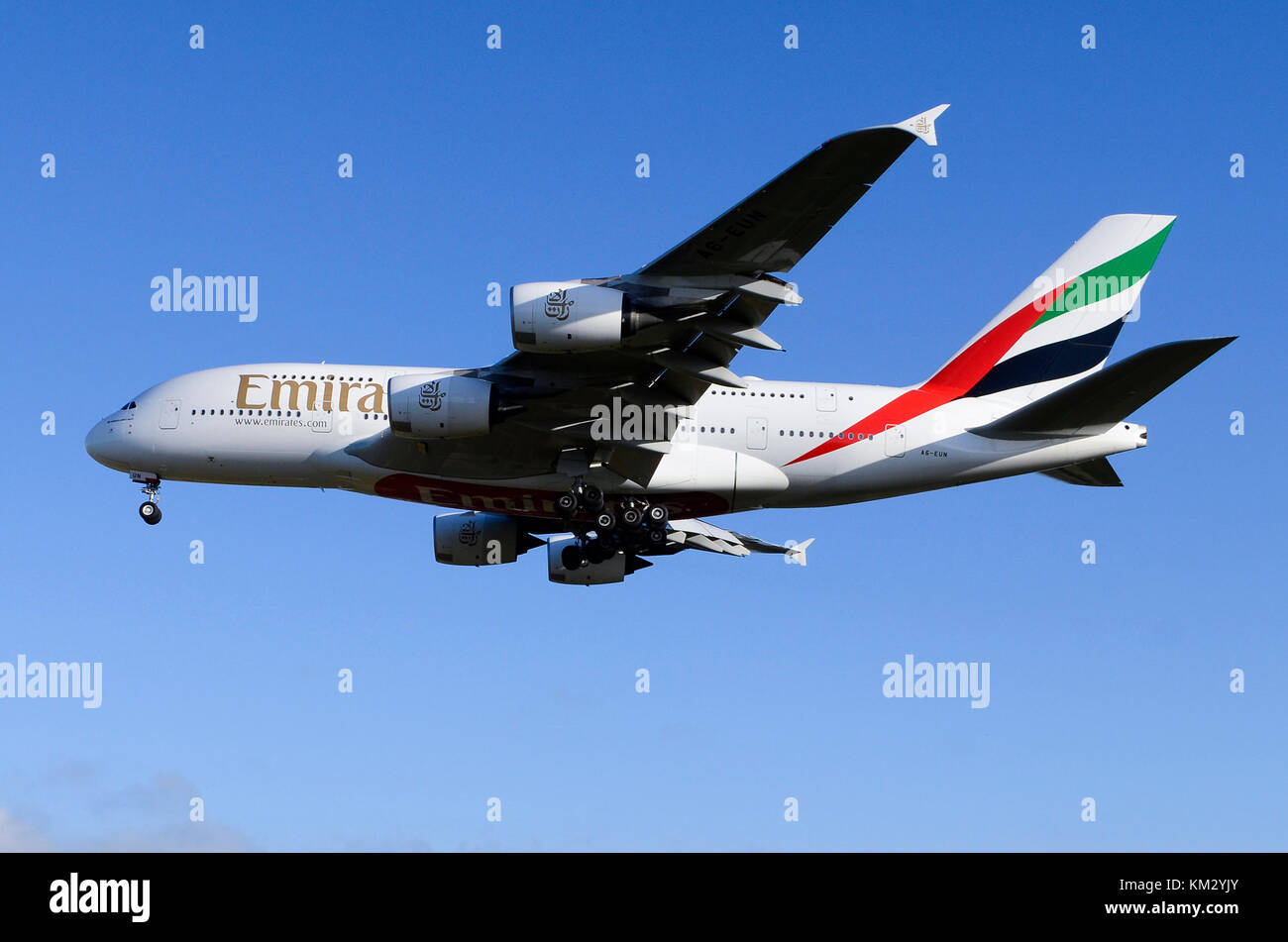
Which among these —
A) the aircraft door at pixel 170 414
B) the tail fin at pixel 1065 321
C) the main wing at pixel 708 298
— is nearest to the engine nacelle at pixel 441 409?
the main wing at pixel 708 298

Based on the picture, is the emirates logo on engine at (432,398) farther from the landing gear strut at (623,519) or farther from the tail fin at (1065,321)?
the tail fin at (1065,321)

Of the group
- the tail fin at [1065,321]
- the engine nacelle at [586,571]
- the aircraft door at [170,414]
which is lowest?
the engine nacelle at [586,571]

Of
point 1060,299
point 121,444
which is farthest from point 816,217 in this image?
point 121,444

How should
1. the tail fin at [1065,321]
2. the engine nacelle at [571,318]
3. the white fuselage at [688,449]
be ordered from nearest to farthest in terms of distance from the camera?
the engine nacelle at [571,318] < the white fuselage at [688,449] < the tail fin at [1065,321]

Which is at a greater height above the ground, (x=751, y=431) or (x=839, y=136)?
(x=839, y=136)

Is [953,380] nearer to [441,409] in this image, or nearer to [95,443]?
[441,409]
